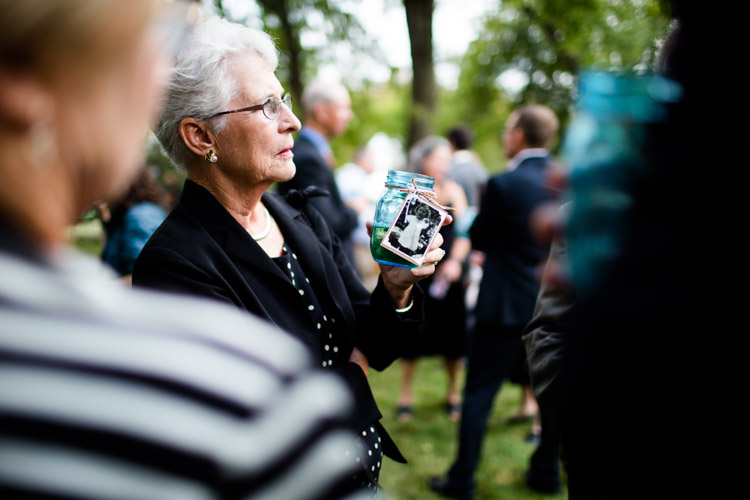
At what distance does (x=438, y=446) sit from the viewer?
455 cm

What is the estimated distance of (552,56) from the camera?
11.9 meters

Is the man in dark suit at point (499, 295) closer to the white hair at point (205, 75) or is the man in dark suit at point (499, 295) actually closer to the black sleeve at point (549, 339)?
the black sleeve at point (549, 339)

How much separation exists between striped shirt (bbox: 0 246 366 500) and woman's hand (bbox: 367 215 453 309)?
1030 millimetres

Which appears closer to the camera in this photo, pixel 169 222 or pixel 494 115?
pixel 169 222

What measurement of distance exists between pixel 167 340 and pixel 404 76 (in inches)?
662

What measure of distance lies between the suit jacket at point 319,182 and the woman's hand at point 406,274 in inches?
89.4

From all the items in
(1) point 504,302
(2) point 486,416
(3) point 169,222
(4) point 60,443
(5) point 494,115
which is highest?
(4) point 60,443

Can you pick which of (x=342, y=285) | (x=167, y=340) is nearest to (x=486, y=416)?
(x=342, y=285)

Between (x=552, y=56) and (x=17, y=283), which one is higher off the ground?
(x=17, y=283)

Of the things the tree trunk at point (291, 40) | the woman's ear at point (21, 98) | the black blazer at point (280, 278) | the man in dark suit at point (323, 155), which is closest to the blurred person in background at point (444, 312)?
the man in dark suit at point (323, 155)

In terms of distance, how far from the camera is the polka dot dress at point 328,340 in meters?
1.74

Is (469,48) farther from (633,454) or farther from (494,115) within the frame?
(633,454)

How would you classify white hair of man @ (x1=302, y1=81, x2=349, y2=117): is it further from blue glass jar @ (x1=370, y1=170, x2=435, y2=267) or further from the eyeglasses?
blue glass jar @ (x1=370, y1=170, x2=435, y2=267)

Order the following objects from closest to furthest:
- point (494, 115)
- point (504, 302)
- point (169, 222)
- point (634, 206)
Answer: point (634, 206)
point (169, 222)
point (504, 302)
point (494, 115)
